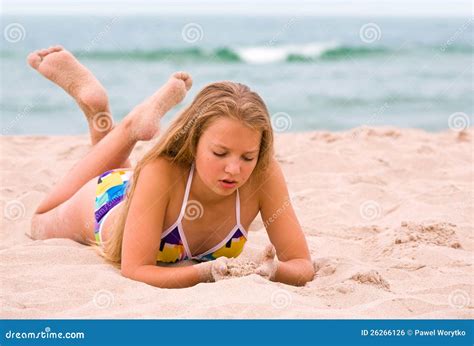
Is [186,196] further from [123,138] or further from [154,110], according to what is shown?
[123,138]

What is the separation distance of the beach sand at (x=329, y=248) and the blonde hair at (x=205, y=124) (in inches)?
16.1

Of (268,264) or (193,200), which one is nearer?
(268,264)

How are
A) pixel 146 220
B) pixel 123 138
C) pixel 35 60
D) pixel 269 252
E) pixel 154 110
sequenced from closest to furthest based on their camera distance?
pixel 269 252
pixel 146 220
pixel 154 110
pixel 123 138
pixel 35 60

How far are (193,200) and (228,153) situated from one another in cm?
45

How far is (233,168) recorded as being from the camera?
9.61 ft

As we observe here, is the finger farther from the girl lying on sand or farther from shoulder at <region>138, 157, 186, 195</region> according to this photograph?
shoulder at <region>138, 157, 186, 195</region>

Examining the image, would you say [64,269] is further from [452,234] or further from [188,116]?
[452,234]

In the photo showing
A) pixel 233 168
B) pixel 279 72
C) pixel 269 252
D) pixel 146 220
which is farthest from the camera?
pixel 279 72

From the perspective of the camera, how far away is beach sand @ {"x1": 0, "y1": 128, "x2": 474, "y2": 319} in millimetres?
2777

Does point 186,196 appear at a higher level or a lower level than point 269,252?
higher

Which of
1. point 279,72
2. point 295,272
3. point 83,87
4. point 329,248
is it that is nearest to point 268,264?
point 295,272

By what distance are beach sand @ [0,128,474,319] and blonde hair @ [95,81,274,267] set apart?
1.34 ft

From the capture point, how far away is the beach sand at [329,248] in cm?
278

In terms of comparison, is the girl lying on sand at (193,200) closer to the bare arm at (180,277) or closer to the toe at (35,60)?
the bare arm at (180,277)
